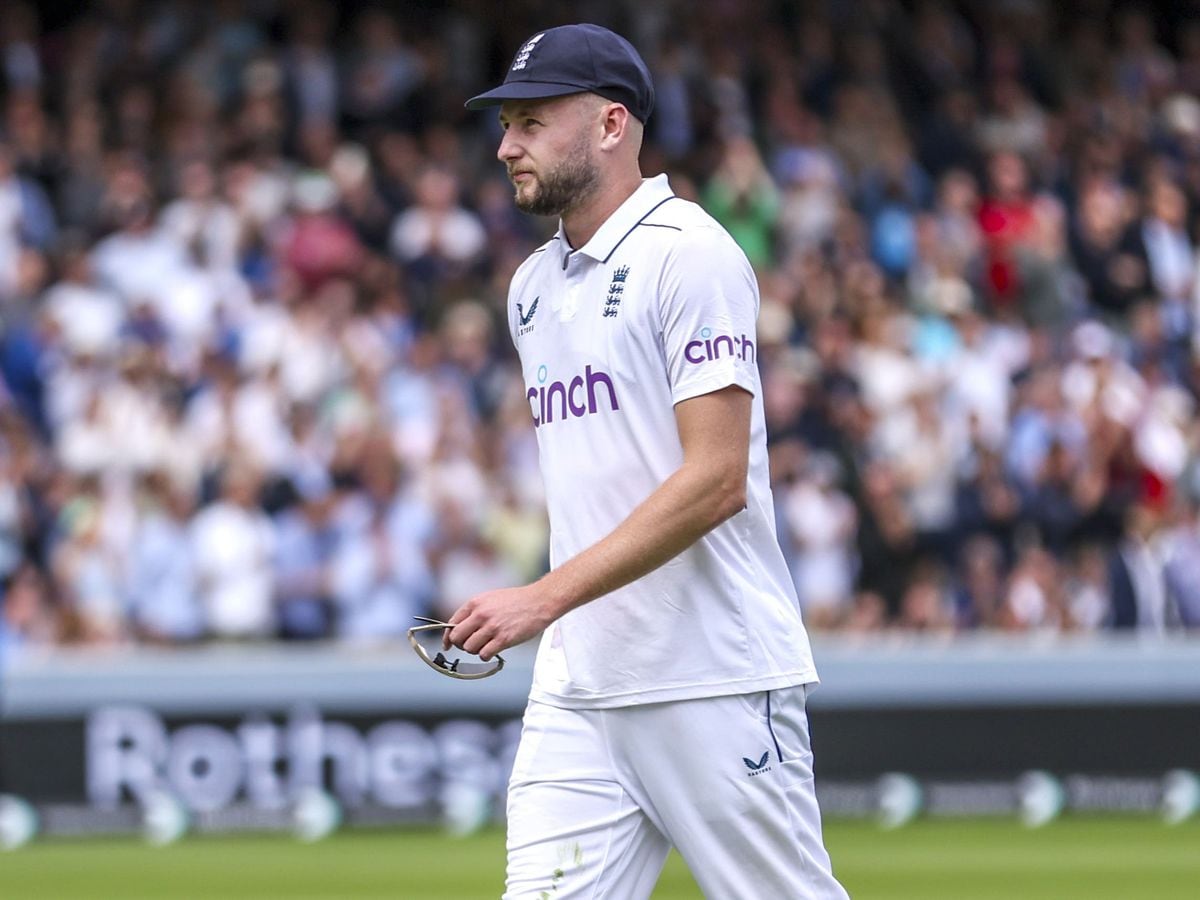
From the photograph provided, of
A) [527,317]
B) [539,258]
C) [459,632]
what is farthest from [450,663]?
[539,258]

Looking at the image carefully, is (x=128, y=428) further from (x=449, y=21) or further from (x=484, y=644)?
(x=484, y=644)

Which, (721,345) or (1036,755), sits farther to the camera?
(1036,755)

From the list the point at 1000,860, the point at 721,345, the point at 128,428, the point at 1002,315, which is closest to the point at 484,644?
the point at 721,345

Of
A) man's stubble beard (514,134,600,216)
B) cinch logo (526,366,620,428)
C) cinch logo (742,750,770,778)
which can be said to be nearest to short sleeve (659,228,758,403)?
cinch logo (526,366,620,428)

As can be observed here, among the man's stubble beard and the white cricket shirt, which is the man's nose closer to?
the man's stubble beard

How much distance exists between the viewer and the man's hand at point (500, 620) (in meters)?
4.21

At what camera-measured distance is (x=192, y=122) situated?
1644cm

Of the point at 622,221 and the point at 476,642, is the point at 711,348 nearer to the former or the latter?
the point at 622,221

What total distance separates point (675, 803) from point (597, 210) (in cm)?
122

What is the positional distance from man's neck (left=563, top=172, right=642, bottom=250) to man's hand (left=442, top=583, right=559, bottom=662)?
82cm

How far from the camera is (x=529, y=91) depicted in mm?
4500

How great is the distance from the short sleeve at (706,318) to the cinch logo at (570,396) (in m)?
0.15

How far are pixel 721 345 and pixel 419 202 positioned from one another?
11.9 m

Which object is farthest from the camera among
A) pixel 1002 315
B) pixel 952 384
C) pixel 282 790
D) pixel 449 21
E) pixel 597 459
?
pixel 449 21
